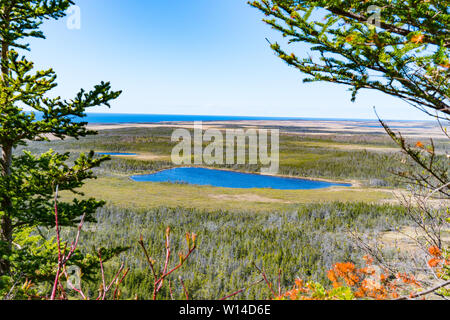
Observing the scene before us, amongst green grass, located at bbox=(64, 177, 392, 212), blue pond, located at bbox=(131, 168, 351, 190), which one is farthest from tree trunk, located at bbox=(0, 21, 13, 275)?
blue pond, located at bbox=(131, 168, 351, 190)

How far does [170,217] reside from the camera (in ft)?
49.4

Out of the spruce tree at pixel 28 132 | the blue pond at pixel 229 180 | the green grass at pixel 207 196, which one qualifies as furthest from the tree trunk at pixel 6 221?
the blue pond at pixel 229 180

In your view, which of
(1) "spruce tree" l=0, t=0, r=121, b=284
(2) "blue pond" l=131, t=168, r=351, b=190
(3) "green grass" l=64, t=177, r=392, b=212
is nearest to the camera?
(1) "spruce tree" l=0, t=0, r=121, b=284

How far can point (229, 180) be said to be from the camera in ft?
98.0

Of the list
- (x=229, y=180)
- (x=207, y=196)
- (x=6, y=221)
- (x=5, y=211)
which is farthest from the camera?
(x=229, y=180)

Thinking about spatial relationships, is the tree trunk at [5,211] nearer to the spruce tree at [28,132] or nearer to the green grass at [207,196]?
the spruce tree at [28,132]

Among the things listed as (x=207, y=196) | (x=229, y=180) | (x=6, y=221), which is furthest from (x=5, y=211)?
(x=229, y=180)

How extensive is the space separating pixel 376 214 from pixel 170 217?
12357 millimetres

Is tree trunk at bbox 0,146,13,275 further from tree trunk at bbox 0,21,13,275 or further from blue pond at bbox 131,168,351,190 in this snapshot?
blue pond at bbox 131,168,351,190

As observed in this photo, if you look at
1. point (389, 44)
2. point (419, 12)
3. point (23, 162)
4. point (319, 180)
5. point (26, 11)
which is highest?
point (26, 11)

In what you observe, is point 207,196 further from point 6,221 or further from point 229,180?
point 6,221

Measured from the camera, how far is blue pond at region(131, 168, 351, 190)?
2745 centimetres
